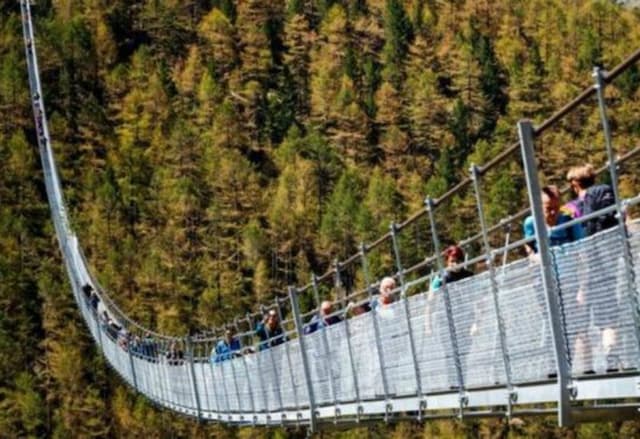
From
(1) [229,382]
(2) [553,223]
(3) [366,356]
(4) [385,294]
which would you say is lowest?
(1) [229,382]

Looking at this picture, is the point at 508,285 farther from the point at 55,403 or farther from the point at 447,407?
the point at 55,403

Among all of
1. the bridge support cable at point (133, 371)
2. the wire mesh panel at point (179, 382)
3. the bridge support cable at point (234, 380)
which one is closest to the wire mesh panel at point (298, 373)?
the bridge support cable at point (234, 380)

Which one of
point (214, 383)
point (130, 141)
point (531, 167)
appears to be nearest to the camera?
point (531, 167)

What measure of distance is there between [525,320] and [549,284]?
1.60 ft

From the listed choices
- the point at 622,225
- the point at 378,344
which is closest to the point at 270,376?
the point at 378,344

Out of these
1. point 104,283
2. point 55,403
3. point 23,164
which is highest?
point 23,164

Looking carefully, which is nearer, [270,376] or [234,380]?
[270,376]

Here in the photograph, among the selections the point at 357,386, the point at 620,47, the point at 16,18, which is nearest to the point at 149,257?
the point at 16,18

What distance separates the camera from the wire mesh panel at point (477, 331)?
6125 millimetres

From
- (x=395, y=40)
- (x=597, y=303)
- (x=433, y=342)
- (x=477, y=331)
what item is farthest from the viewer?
(x=395, y=40)

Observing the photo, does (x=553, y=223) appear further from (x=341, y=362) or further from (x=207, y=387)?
(x=207, y=387)

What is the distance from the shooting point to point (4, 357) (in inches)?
2995

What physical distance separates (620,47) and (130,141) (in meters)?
42.7

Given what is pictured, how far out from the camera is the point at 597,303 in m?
4.82
